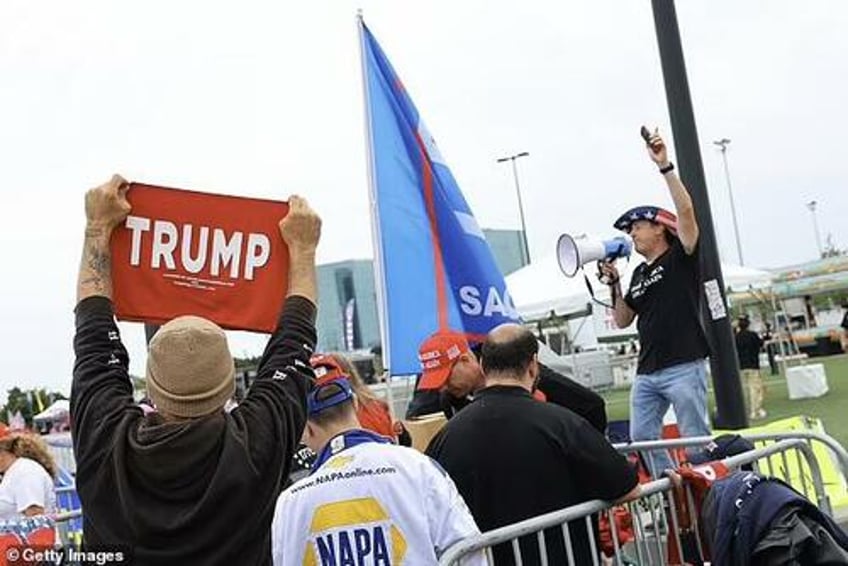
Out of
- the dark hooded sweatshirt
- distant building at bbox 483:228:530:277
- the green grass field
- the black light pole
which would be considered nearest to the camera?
the dark hooded sweatshirt

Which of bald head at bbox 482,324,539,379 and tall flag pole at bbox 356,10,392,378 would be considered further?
tall flag pole at bbox 356,10,392,378


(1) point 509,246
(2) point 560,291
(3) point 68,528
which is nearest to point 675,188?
(3) point 68,528

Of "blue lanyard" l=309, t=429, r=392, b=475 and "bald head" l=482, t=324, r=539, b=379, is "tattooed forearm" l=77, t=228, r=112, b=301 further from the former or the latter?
"bald head" l=482, t=324, r=539, b=379

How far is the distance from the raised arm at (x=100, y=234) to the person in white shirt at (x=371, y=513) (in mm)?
851

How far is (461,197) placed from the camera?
253 inches

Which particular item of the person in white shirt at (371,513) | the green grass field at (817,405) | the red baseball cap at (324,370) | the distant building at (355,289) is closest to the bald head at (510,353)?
the red baseball cap at (324,370)

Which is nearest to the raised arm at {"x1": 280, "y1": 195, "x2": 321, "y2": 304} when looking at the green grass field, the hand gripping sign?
the hand gripping sign

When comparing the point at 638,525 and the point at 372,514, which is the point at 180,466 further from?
the point at 638,525

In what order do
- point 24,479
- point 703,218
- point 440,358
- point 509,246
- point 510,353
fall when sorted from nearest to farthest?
1. point 510,353
2. point 440,358
3. point 24,479
4. point 703,218
5. point 509,246

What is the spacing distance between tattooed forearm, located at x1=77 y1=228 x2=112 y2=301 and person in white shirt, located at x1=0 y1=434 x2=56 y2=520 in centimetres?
409

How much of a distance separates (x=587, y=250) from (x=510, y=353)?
2705mm

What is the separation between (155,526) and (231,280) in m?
1.05

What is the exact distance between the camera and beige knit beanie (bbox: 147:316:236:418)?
8.20ft

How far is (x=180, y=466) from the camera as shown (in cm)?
242
